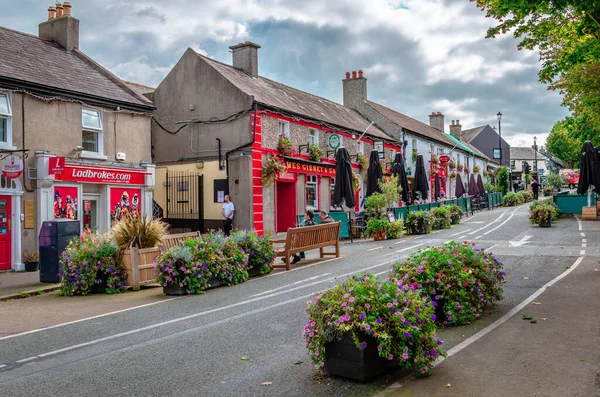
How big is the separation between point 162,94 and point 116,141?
826 cm

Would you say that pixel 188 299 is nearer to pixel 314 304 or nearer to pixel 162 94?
pixel 314 304

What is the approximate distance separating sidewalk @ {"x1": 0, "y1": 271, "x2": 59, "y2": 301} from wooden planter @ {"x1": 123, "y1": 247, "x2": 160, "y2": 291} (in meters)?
2.08

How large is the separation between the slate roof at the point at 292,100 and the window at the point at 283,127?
0.67 meters

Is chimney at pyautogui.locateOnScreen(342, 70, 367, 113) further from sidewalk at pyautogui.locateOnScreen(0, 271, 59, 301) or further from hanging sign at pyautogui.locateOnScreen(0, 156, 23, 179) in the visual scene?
sidewalk at pyautogui.locateOnScreen(0, 271, 59, 301)

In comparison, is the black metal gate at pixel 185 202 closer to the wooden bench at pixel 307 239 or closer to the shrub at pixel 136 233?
the wooden bench at pixel 307 239

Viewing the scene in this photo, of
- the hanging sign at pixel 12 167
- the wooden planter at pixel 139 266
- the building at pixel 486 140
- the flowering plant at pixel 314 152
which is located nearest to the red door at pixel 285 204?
the flowering plant at pixel 314 152

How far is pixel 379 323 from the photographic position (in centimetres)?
496

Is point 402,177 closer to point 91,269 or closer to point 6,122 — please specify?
point 6,122

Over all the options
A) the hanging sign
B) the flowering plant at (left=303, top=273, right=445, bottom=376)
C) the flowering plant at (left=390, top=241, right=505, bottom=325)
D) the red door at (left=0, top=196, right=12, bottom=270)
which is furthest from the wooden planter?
the flowering plant at (left=303, top=273, right=445, bottom=376)

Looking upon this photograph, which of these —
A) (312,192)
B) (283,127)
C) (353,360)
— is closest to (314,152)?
(312,192)

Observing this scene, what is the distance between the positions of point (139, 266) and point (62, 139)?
7358 mm

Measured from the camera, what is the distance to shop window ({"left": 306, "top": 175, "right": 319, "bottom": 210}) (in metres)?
27.9

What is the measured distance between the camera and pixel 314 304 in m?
5.46

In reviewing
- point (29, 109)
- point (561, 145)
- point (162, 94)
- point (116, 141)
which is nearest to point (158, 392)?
point (29, 109)
